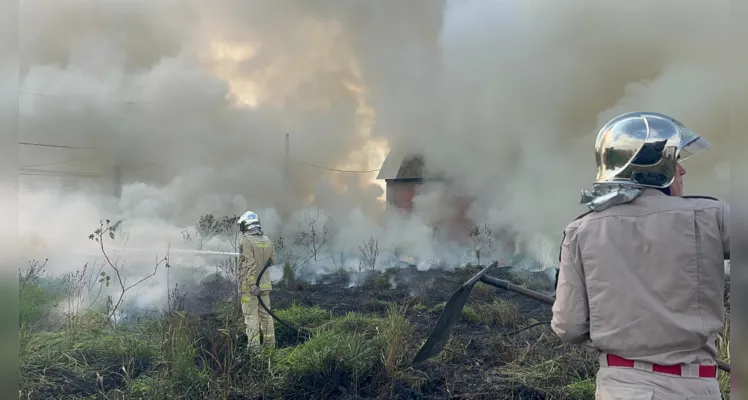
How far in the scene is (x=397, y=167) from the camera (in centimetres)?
1405

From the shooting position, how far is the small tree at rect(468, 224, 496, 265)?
12055mm

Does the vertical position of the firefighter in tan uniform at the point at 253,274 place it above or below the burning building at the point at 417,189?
below

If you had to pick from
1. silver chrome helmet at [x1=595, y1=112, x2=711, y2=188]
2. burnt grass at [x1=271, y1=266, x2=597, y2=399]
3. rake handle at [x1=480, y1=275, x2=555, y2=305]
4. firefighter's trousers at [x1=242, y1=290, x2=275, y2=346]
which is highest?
silver chrome helmet at [x1=595, y1=112, x2=711, y2=188]

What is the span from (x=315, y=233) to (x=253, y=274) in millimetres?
6946

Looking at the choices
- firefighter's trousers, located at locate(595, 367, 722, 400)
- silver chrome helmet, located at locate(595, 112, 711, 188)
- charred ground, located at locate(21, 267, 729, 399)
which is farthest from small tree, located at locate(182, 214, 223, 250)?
firefighter's trousers, located at locate(595, 367, 722, 400)

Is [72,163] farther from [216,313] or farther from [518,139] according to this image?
[518,139]

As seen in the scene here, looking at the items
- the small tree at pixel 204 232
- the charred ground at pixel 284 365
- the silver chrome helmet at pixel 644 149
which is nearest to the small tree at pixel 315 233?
the small tree at pixel 204 232

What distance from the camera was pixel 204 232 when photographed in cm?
1073

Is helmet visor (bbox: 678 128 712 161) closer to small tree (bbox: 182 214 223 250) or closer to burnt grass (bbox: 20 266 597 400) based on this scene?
burnt grass (bbox: 20 266 597 400)

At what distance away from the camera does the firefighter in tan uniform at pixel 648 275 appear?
1785 mm

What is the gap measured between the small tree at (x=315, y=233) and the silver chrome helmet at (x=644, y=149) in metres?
9.96

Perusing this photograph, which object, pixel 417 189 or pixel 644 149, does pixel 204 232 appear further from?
pixel 644 149

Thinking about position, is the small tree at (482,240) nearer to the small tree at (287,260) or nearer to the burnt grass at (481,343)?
the burnt grass at (481,343)

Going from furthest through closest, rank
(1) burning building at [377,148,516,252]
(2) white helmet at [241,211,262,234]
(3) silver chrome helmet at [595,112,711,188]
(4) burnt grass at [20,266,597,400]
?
(1) burning building at [377,148,516,252]
(2) white helmet at [241,211,262,234]
(4) burnt grass at [20,266,597,400]
(3) silver chrome helmet at [595,112,711,188]
